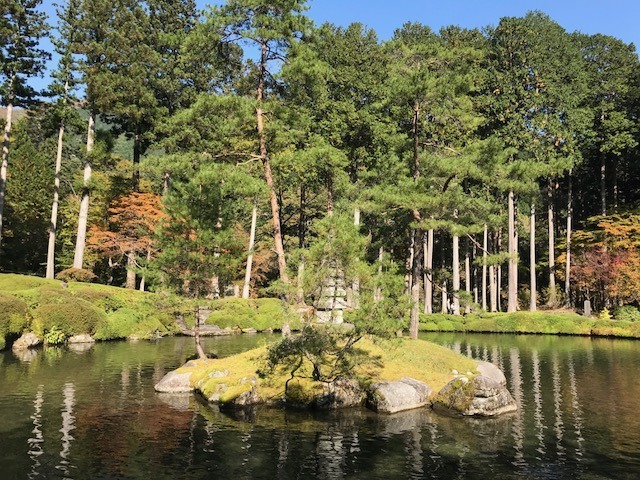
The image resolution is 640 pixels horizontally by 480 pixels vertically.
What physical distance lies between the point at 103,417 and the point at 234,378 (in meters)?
4.25

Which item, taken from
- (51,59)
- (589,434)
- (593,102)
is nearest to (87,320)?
(51,59)

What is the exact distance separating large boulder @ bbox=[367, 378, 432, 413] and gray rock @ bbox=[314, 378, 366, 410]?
0.42 meters

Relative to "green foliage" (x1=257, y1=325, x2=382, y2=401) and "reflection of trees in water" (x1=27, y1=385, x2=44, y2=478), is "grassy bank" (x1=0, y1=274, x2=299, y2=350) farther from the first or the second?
"reflection of trees in water" (x1=27, y1=385, x2=44, y2=478)

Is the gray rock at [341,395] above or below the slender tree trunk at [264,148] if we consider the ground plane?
below

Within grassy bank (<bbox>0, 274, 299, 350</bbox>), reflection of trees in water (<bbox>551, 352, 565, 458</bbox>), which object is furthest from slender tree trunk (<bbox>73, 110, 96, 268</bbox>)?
reflection of trees in water (<bbox>551, 352, 565, 458</bbox>)

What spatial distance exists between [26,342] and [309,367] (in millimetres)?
18183

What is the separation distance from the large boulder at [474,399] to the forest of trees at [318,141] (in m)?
6.65

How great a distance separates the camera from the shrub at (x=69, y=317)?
27.9 meters

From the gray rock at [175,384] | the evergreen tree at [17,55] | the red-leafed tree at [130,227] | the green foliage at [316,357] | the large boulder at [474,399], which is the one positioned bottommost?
the gray rock at [175,384]

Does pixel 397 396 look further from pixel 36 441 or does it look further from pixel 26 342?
pixel 26 342

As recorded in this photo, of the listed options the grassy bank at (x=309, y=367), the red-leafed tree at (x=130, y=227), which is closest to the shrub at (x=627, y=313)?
the grassy bank at (x=309, y=367)

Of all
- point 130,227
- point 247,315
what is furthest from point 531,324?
point 130,227

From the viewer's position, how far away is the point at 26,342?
88.1 feet

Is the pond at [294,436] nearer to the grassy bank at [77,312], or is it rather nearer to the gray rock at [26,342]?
the gray rock at [26,342]
